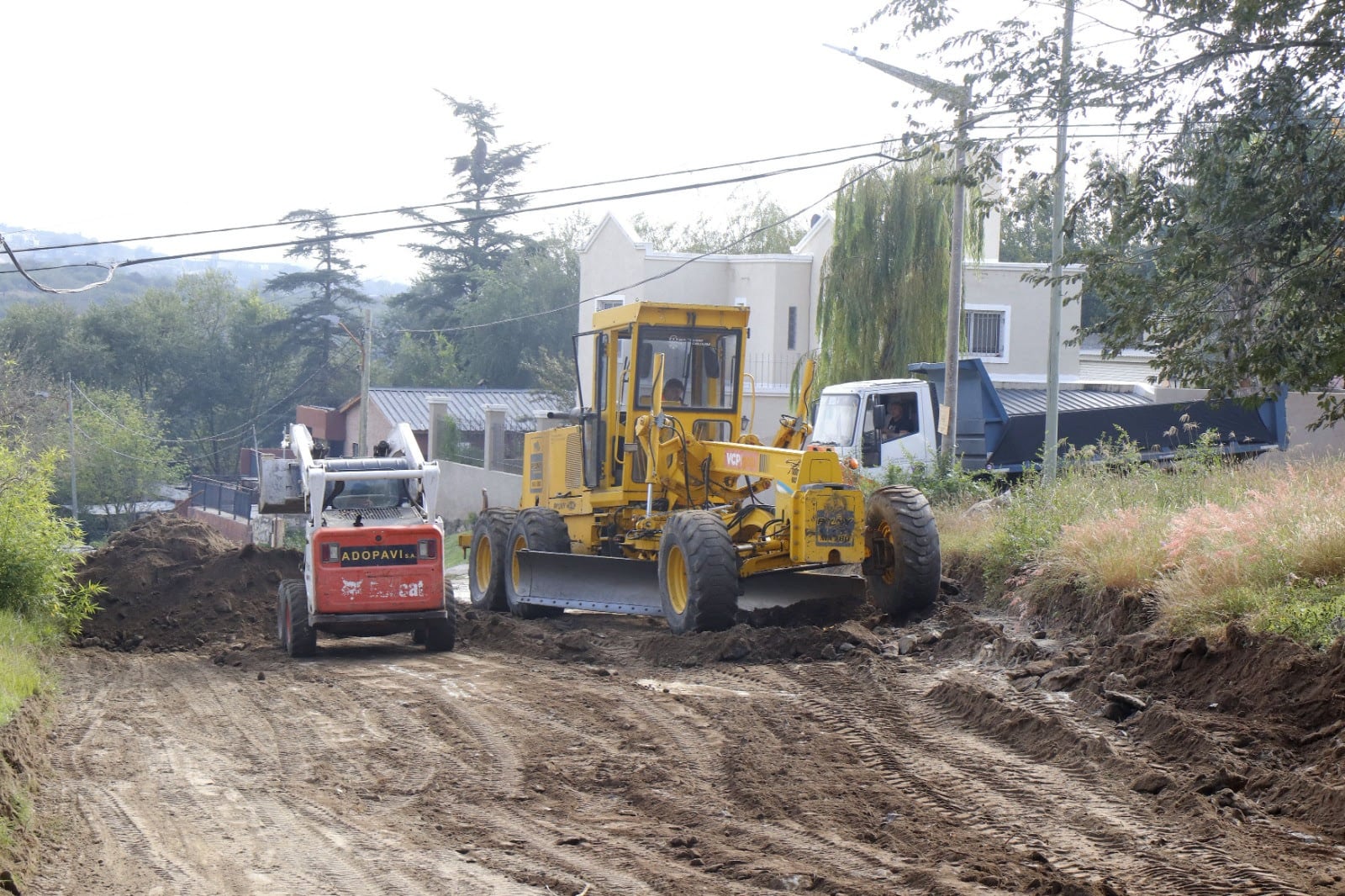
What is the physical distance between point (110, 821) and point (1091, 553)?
8.05 meters

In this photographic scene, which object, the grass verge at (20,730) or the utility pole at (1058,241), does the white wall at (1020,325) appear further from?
the grass verge at (20,730)

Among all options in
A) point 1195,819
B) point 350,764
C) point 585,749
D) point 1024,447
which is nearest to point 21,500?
point 350,764

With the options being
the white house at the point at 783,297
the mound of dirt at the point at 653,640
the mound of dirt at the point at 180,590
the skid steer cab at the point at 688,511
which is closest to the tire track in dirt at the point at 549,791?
the mound of dirt at the point at 653,640

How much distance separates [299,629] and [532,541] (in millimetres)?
2932

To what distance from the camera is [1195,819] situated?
6.48m

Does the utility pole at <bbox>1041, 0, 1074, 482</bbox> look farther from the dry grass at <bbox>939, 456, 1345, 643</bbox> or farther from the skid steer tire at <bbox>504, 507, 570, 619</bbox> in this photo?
the skid steer tire at <bbox>504, 507, 570, 619</bbox>

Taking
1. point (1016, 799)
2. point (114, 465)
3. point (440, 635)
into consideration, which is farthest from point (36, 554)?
point (114, 465)

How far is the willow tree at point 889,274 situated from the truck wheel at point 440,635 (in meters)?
15.8

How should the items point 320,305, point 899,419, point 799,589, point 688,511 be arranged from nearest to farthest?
1. point 688,511
2. point 799,589
3. point 899,419
4. point 320,305

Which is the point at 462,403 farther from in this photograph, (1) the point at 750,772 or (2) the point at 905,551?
(1) the point at 750,772

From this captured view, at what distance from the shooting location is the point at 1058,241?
19281mm

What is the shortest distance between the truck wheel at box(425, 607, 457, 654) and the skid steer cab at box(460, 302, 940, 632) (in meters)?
1.42

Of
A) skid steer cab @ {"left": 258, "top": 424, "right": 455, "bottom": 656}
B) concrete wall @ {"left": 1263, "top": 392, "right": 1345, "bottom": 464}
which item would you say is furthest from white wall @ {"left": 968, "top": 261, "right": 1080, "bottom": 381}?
skid steer cab @ {"left": 258, "top": 424, "right": 455, "bottom": 656}

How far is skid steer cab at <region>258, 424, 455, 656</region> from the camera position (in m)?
13.2
